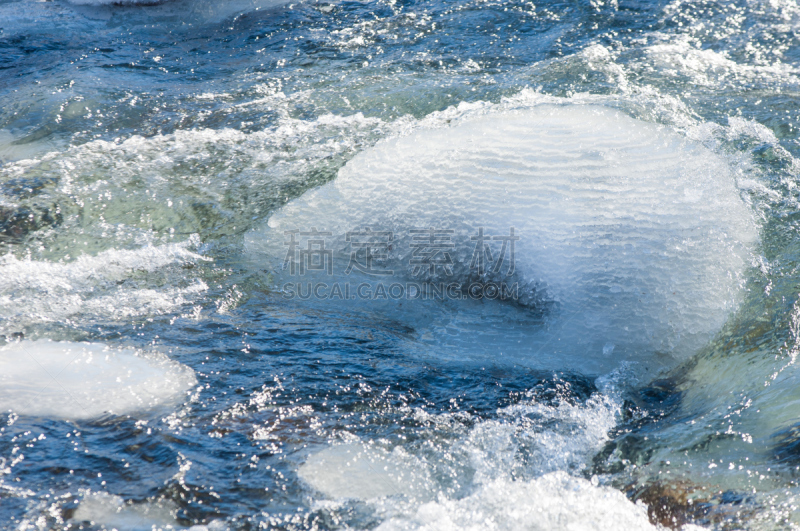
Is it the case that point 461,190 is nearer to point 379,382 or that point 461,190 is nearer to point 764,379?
point 379,382

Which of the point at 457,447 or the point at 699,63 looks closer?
the point at 457,447

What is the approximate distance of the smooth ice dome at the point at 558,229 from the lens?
2.64m

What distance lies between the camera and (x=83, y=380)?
2.29 m

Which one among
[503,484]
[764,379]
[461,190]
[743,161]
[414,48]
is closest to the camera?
[503,484]

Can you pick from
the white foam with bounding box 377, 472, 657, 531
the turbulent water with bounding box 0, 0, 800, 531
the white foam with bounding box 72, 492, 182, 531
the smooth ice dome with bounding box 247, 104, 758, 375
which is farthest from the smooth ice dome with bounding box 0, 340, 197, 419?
the white foam with bounding box 377, 472, 657, 531

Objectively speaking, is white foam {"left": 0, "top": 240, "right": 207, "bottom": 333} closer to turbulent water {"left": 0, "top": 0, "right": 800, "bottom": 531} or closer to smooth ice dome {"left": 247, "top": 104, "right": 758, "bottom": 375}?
turbulent water {"left": 0, "top": 0, "right": 800, "bottom": 531}

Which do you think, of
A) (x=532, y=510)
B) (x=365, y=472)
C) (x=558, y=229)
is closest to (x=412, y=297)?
(x=558, y=229)

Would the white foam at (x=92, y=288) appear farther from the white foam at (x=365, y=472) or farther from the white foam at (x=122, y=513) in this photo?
the white foam at (x=365, y=472)

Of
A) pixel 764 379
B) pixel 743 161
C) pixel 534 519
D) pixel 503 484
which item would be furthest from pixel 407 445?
pixel 743 161

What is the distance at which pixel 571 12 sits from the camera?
18.6 ft

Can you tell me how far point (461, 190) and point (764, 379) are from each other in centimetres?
159

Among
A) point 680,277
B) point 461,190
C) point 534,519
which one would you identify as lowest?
point 534,519

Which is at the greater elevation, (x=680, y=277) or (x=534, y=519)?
(x=680, y=277)

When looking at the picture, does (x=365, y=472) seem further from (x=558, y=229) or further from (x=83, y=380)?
(x=558, y=229)
